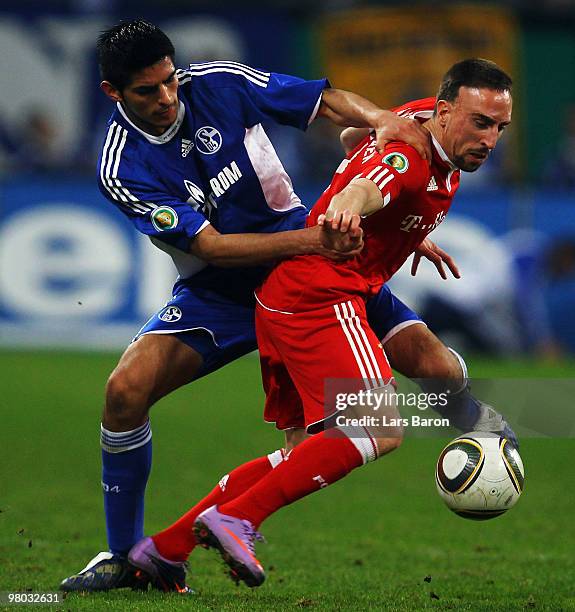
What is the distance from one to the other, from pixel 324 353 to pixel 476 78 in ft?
4.12

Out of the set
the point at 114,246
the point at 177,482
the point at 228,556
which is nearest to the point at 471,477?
the point at 228,556

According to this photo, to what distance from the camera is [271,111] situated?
518 cm

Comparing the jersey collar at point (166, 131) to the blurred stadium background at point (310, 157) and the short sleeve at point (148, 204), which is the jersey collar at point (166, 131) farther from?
the blurred stadium background at point (310, 157)

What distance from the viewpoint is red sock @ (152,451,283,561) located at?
202 inches

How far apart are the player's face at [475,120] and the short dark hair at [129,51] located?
121 cm

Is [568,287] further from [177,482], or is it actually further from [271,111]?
[271,111]

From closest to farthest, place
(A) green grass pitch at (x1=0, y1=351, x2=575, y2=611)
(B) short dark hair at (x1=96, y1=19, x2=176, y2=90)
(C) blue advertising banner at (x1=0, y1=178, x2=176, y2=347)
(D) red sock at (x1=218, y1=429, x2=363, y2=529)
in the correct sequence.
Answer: (D) red sock at (x1=218, y1=429, x2=363, y2=529) < (B) short dark hair at (x1=96, y1=19, x2=176, y2=90) < (A) green grass pitch at (x1=0, y1=351, x2=575, y2=611) < (C) blue advertising banner at (x1=0, y1=178, x2=176, y2=347)

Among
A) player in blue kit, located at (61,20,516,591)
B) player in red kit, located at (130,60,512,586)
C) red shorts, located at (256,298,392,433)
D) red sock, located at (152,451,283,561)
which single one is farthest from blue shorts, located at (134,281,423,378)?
red sock, located at (152,451,283,561)

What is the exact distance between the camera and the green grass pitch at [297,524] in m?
4.99

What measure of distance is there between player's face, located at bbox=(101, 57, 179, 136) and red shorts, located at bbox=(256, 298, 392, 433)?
90cm

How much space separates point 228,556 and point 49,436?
502 centimetres

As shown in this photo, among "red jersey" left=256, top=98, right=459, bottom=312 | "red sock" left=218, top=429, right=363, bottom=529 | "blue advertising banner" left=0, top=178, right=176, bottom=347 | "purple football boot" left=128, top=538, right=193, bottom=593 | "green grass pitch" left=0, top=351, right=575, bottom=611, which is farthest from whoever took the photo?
"blue advertising banner" left=0, top=178, right=176, bottom=347

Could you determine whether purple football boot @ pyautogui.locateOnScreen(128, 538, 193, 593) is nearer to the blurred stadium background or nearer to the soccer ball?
the soccer ball

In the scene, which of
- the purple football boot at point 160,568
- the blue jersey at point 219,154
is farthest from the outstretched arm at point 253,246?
the purple football boot at point 160,568
